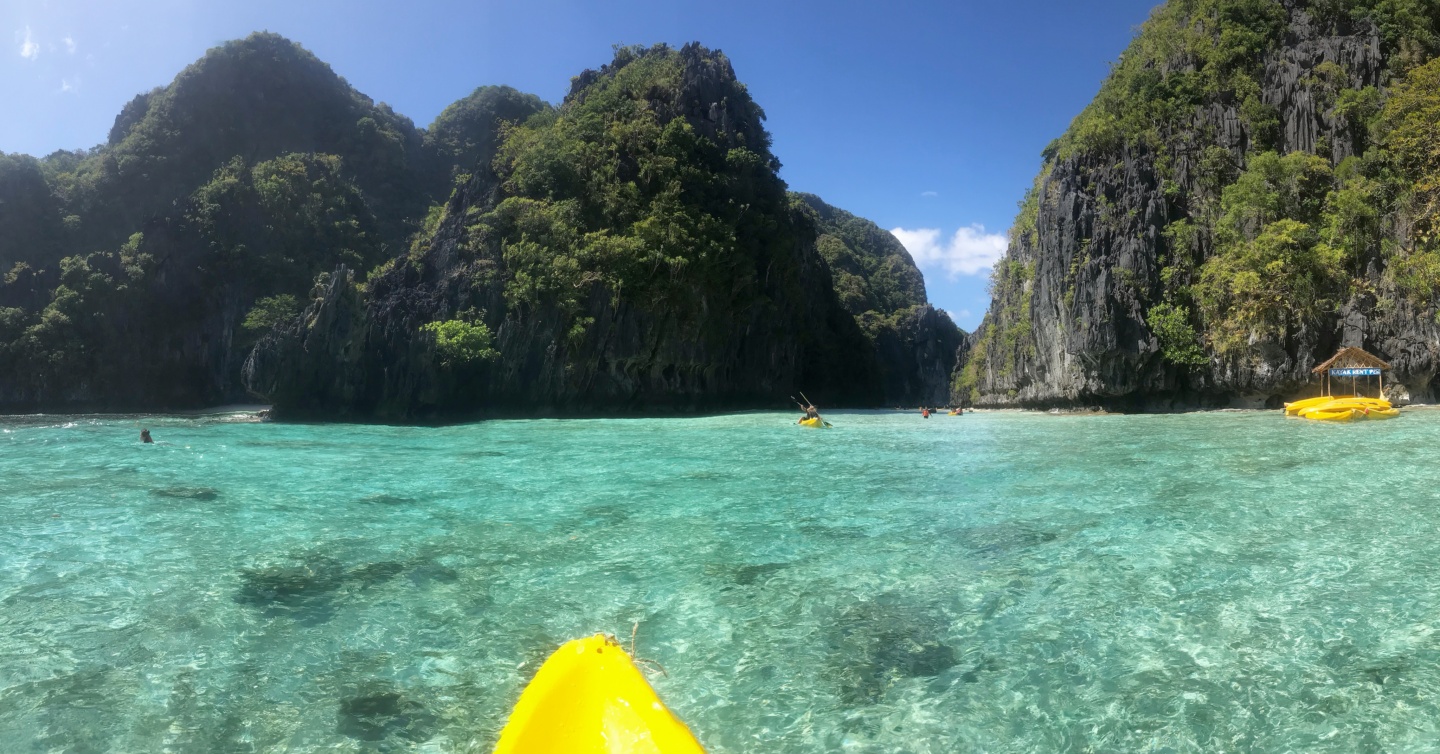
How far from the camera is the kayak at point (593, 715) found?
8.04 feet

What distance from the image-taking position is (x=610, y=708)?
263 cm

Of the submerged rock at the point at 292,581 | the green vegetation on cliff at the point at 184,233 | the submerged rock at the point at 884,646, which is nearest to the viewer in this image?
the submerged rock at the point at 884,646

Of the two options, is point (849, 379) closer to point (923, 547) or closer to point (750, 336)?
point (750, 336)

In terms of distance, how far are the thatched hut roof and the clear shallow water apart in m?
13.8

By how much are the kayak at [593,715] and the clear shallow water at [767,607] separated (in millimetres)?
731

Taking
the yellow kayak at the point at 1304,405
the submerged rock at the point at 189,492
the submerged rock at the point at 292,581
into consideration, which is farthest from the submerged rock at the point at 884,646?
the yellow kayak at the point at 1304,405

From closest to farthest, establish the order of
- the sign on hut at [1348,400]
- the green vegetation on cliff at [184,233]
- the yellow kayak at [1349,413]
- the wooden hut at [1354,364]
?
the yellow kayak at [1349,413] < the sign on hut at [1348,400] < the wooden hut at [1354,364] < the green vegetation on cliff at [184,233]

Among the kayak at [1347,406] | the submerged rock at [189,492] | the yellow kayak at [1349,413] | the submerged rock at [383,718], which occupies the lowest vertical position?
the submerged rock at [383,718]

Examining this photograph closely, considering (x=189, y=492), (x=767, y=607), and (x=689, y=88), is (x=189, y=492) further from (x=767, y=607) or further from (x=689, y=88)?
(x=689, y=88)

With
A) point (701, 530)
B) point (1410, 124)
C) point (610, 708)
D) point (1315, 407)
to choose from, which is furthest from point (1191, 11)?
point (610, 708)

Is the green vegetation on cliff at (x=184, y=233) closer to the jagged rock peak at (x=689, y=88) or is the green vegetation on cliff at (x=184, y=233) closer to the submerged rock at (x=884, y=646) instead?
the jagged rock peak at (x=689, y=88)

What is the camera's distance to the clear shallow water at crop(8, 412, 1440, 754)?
11.0 ft

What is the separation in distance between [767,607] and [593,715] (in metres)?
2.37

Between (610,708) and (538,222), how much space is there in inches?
1232
